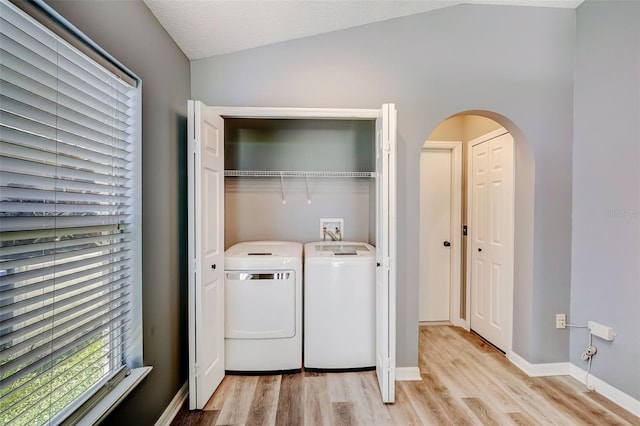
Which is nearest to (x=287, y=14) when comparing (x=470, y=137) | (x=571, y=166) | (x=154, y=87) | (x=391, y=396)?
(x=154, y=87)

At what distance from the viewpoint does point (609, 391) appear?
1958 mm

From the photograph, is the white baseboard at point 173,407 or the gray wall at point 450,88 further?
the gray wall at point 450,88

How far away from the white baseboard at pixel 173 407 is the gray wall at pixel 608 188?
2.89 meters

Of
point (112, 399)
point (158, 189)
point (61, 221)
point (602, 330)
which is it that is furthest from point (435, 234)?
point (61, 221)

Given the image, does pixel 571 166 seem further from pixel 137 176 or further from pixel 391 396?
pixel 137 176

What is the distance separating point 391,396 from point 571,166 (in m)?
2.19

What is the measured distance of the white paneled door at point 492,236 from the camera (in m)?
2.53

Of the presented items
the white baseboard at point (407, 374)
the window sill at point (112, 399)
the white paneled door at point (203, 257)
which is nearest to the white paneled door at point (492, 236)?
the white baseboard at point (407, 374)

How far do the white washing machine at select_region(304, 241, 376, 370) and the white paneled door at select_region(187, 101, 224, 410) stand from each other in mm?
658

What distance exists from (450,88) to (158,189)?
2178mm

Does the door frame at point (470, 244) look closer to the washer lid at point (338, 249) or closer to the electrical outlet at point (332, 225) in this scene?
the washer lid at point (338, 249)

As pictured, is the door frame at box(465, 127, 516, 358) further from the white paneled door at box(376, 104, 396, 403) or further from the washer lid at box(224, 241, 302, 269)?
the washer lid at box(224, 241, 302, 269)

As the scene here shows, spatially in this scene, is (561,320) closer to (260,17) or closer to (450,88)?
(450,88)

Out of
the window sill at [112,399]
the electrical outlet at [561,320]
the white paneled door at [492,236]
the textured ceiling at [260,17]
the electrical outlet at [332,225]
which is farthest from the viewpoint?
the electrical outlet at [332,225]
